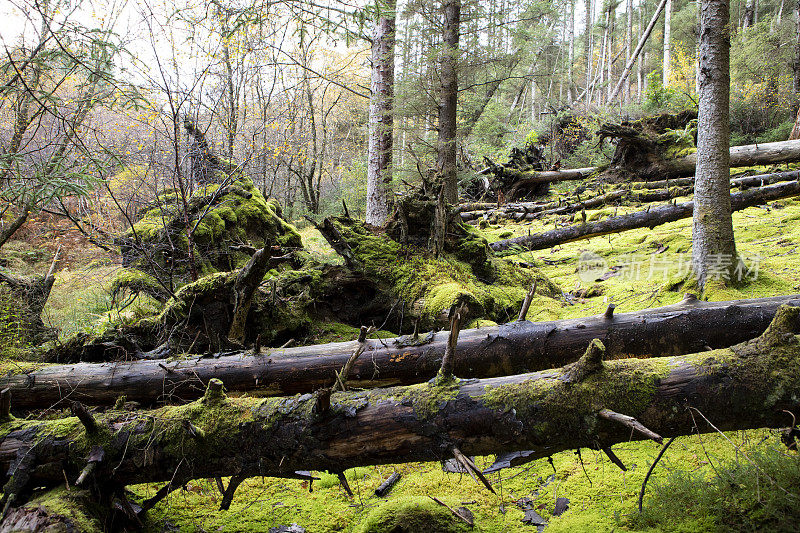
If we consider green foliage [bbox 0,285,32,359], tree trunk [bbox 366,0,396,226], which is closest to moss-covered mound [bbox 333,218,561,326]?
tree trunk [bbox 366,0,396,226]

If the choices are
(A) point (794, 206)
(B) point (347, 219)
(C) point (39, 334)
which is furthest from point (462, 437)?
(A) point (794, 206)

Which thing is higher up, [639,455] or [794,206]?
[794,206]

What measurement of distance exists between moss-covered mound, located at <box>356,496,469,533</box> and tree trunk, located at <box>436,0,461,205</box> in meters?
7.07

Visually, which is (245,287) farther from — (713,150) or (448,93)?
(448,93)

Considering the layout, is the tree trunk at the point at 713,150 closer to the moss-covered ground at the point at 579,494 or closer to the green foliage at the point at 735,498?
the moss-covered ground at the point at 579,494

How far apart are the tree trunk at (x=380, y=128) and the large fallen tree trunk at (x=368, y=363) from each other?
6019 mm

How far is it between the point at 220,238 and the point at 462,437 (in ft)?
21.1

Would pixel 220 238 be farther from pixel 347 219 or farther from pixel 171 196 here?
pixel 347 219

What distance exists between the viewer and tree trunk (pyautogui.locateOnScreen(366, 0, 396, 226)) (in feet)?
30.9

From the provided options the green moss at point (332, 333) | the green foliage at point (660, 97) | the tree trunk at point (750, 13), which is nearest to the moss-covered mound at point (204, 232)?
the green moss at point (332, 333)

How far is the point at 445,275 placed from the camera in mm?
5758

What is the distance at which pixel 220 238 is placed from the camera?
751 cm

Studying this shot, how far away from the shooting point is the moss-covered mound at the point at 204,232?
6602 mm

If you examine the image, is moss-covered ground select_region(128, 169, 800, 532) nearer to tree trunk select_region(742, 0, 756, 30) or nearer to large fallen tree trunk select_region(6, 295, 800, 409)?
large fallen tree trunk select_region(6, 295, 800, 409)
